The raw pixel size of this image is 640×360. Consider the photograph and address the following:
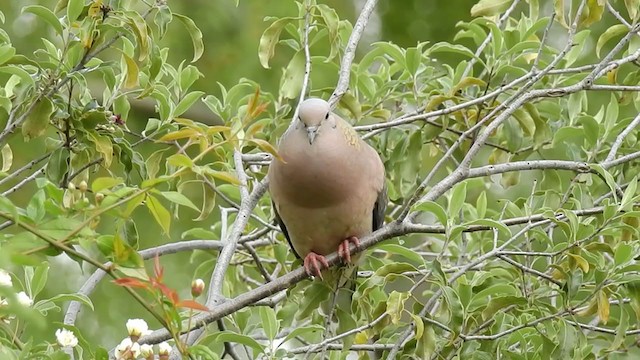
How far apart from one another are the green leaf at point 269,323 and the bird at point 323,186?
25cm

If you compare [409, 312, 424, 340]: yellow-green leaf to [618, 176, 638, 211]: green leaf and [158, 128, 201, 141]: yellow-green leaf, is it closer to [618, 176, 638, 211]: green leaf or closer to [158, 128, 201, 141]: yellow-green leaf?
[618, 176, 638, 211]: green leaf

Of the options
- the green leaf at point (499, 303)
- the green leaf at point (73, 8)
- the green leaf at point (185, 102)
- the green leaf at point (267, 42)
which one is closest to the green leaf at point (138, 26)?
the green leaf at point (73, 8)

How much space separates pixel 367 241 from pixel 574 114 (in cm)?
116

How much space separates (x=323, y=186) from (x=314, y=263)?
259 millimetres

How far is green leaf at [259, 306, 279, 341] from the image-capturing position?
302cm

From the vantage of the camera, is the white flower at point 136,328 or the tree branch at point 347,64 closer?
the white flower at point 136,328

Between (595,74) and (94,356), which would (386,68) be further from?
(94,356)

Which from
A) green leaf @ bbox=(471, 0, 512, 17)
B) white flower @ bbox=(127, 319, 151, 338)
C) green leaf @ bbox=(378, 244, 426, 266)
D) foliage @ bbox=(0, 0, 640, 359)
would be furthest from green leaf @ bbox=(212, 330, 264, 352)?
green leaf @ bbox=(471, 0, 512, 17)

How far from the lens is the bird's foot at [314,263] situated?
10.9ft

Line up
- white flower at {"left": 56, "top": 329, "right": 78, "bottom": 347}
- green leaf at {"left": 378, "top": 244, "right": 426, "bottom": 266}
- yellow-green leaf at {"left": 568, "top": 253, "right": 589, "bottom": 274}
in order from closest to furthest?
white flower at {"left": 56, "top": 329, "right": 78, "bottom": 347}, yellow-green leaf at {"left": 568, "top": 253, "right": 589, "bottom": 274}, green leaf at {"left": 378, "top": 244, "right": 426, "bottom": 266}

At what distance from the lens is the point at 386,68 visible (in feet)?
12.7

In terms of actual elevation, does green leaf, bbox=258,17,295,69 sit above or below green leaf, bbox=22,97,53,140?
below

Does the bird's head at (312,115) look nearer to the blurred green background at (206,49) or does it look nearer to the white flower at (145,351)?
the white flower at (145,351)

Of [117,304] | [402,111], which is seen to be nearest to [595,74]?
[402,111]
